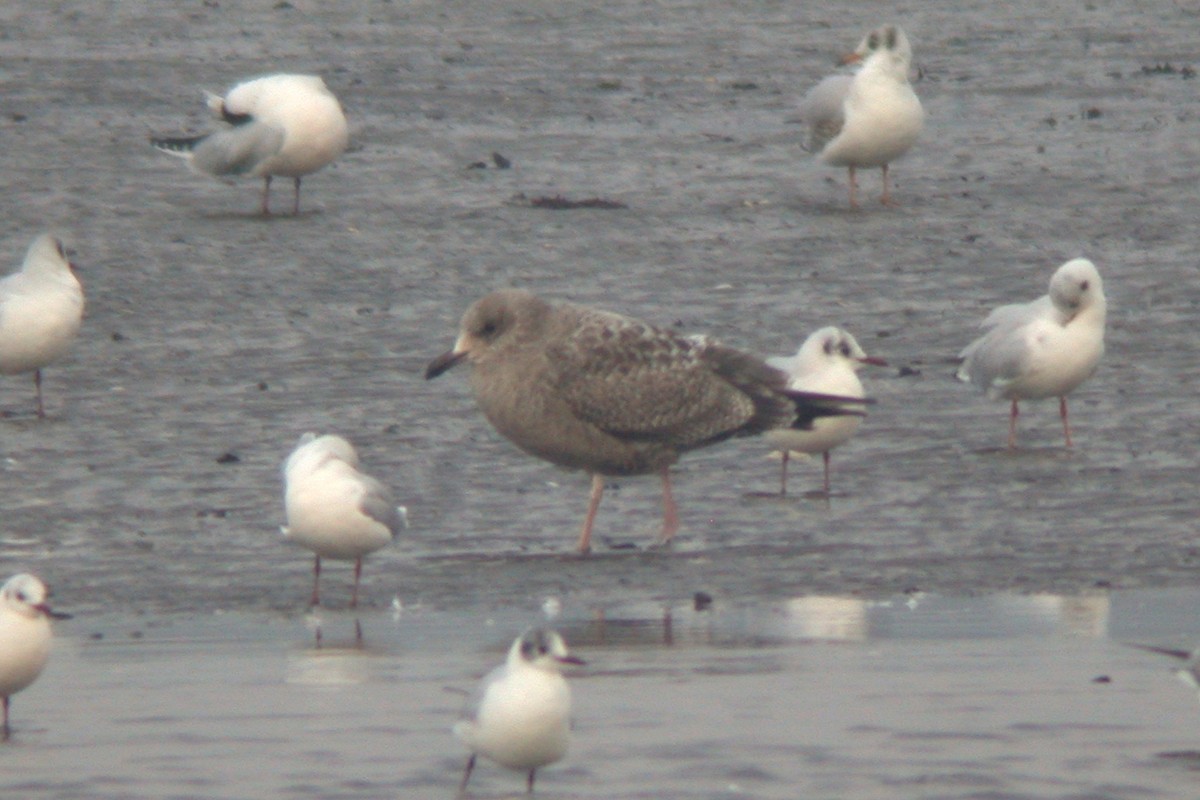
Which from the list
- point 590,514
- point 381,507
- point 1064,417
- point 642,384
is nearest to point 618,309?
point 1064,417

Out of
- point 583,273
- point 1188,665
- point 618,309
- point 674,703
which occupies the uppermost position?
point 583,273

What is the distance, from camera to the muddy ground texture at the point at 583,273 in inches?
432

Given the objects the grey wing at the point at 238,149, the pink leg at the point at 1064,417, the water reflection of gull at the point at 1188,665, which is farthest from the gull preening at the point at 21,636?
the grey wing at the point at 238,149

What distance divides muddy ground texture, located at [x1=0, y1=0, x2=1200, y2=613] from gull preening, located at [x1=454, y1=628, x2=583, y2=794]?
2.40m

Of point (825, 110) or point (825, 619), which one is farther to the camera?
point (825, 110)

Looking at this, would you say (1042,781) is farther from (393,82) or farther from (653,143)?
(393,82)

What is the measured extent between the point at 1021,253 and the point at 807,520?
19.1 feet

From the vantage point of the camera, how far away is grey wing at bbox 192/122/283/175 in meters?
18.0

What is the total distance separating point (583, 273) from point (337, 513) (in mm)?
6403

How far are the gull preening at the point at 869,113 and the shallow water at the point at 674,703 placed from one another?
27.9 ft

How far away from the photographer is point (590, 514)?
36.4ft

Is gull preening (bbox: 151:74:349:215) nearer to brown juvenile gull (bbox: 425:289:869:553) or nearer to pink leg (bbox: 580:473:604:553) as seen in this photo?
brown juvenile gull (bbox: 425:289:869:553)

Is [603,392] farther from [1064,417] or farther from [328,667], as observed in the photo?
[328,667]

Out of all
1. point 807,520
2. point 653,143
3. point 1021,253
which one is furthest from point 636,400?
point 653,143
